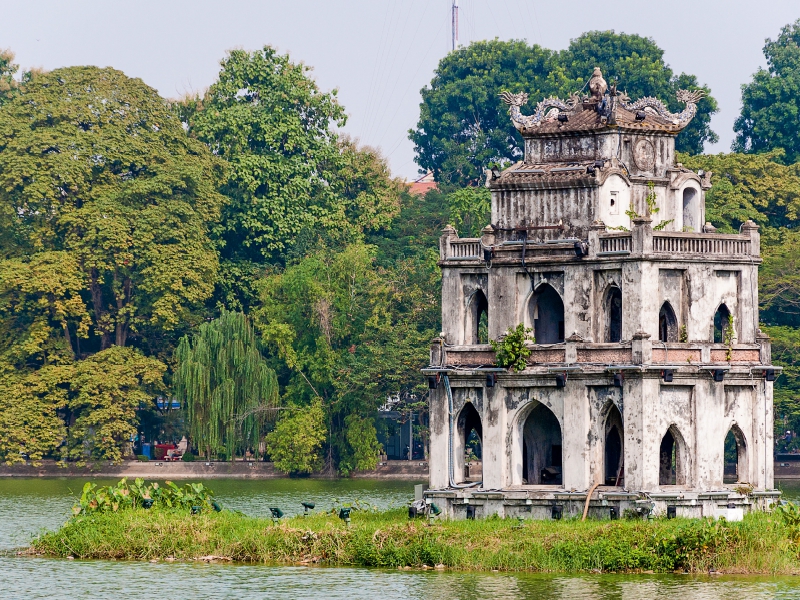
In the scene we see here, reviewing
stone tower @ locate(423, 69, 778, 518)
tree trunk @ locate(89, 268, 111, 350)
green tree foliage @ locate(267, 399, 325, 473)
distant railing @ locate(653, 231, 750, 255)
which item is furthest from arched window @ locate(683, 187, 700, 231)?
tree trunk @ locate(89, 268, 111, 350)

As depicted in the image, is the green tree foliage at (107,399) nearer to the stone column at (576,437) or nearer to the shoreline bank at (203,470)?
the shoreline bank at (203,470)

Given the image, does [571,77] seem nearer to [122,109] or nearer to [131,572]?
[122,109]

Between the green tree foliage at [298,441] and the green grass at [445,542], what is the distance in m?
29.1

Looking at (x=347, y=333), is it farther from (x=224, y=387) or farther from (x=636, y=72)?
(x=636, y=72)

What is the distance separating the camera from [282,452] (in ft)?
273

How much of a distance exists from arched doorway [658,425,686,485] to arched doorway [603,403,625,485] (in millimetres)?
1067

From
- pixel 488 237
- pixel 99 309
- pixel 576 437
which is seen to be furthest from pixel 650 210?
pixel 99 309

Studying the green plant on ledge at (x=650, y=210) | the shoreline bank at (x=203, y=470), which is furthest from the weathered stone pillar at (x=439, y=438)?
the shoreline bank at (x=203, y=470)

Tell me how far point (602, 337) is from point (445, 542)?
728 cm

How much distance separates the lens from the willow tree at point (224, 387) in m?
83.4

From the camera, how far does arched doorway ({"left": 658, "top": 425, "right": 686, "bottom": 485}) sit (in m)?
53.2

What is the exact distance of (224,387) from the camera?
3280 inches

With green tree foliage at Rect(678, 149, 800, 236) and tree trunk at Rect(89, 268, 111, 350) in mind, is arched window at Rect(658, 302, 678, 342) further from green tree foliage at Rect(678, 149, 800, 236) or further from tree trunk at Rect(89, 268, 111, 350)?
tree trunk at Rect(89, 268, 111, 350)

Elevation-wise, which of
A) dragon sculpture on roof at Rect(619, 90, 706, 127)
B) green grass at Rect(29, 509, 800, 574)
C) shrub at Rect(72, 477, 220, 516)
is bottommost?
green grass at Rect(29, 509, 800, 574)
